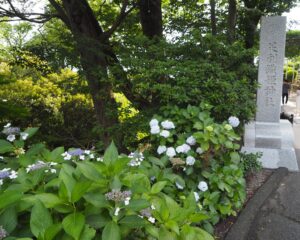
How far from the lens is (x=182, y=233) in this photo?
6.07ft

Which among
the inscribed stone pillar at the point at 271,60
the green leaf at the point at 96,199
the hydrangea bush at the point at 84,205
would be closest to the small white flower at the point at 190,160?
the hydrangea bush at the point at 84,205

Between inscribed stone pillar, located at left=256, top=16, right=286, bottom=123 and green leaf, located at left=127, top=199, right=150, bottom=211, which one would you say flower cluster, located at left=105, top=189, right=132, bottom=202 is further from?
inscribed stone pillar, located at left=256, top=16, right=286, bottom=123

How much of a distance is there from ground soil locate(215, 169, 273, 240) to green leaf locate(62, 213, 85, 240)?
76.8 inches

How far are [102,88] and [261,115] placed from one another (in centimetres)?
313

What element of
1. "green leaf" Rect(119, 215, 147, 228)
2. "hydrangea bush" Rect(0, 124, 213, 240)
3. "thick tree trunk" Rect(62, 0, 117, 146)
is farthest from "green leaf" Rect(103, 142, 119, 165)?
"thick tree trunk" Rect(62, 0, 117, 146)

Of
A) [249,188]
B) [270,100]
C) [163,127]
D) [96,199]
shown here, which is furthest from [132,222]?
[270,100]

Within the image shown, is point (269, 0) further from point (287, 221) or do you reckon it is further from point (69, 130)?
point (287, 221)

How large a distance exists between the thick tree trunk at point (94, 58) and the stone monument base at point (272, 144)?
2393 millimetres

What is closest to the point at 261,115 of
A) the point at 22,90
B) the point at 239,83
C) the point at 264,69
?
the point at 264,69

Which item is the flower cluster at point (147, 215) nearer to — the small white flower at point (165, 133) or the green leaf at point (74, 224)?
the green leaf at point (74, 224)

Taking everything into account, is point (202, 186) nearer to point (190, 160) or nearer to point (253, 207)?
point (190, 160)

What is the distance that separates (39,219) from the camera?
1.39 m

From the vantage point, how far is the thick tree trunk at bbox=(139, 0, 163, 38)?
20.5 feet

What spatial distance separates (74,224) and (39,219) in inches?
6.1
